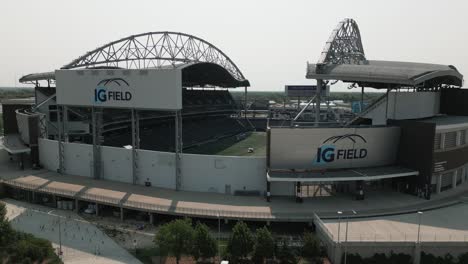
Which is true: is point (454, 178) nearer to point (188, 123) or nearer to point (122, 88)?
point (122, 88)

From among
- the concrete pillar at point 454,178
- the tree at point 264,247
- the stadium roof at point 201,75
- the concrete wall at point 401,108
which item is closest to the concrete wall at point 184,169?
the tree at point 264,247

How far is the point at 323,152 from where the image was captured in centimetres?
4353

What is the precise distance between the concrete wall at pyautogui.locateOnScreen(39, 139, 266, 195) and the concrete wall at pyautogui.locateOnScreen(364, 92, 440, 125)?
1958 centimetres

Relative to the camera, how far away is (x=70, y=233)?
1474 inches

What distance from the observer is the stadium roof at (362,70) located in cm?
4525

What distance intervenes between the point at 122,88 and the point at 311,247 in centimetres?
3126

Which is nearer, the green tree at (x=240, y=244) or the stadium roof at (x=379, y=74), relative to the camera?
the green tree at (x=240, y=244)

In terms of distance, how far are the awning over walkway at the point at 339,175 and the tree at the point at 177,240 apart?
12812mm

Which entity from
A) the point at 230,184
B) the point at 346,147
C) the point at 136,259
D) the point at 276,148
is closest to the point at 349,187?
the point at 346,147

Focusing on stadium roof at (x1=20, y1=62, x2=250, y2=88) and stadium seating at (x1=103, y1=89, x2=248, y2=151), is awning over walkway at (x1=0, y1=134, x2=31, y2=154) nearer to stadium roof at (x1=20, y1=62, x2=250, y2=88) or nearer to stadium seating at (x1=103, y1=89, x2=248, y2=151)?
stadium roof at (x1=20, y1=62, x2=250, y2=88)

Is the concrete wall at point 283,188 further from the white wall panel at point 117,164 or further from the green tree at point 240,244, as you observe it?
the white wall panel at point 117,164

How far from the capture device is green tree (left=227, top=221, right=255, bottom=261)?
3022 cm

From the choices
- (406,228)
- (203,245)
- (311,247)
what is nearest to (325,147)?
(406,228)

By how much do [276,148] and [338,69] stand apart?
15652 millimetres
